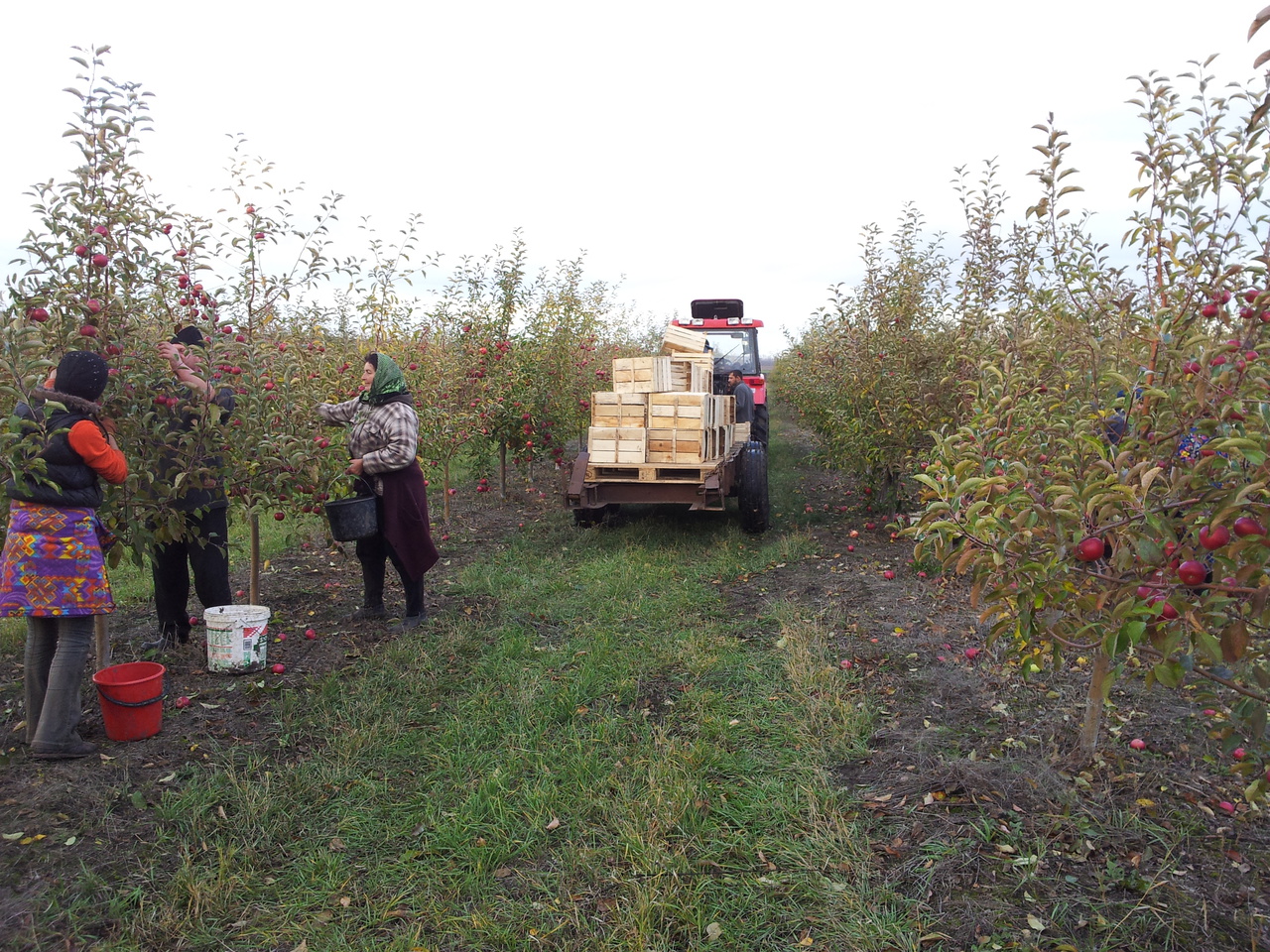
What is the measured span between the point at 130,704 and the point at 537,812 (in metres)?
2.03

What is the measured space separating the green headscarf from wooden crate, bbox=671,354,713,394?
3.37m

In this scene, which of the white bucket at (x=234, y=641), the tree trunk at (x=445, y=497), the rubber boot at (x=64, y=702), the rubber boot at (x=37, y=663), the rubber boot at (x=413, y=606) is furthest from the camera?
the tree trunk at (x=445, y=497)

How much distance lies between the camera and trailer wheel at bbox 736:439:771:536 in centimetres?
833

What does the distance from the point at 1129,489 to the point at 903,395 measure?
5470mm

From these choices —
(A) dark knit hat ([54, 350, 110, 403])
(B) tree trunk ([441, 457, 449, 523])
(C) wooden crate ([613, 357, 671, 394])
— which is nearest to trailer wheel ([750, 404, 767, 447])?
(C) wooden crate ([613, 357, 671, 394])

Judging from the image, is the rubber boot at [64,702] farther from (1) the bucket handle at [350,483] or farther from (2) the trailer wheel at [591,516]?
(2) the trailer wheel at [591,516]

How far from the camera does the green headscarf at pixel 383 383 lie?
520 centimetres

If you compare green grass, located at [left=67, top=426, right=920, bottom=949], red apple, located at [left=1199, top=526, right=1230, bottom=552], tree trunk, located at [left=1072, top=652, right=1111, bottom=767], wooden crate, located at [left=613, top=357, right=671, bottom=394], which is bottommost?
green grass, located at [left=67, top=426, right=920, bottom=949]

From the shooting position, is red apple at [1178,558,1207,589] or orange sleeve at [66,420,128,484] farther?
orange sleeve at [66,420,128,484]

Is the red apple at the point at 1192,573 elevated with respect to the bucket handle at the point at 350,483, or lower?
elevated

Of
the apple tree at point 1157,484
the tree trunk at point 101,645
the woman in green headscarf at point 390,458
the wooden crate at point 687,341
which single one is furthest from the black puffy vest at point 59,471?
the wooden crate at point 687,341

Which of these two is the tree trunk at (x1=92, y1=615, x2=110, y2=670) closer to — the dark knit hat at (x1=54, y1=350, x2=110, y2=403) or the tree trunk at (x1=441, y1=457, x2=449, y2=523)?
the dark knit hat at (x1=54, y1=350, x2=110, y2=403)

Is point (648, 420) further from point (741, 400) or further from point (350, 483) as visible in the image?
point (350, 483)

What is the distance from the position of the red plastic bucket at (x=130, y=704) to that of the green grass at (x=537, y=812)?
0.47 m
